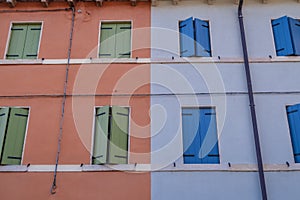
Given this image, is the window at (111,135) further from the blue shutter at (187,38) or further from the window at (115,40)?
the blue shutter at (187,38)

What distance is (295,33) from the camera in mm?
10812

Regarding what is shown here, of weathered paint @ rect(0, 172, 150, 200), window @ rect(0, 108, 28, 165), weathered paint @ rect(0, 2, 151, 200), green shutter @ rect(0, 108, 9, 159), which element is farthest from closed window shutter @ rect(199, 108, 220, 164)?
green shutter @ rect(0, 108, 9, 159)

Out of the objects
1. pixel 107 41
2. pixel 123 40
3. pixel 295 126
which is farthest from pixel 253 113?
pixel 107 41

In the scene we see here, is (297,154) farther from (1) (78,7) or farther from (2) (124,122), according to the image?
(1) (78,7)

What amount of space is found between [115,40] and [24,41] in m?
2.62

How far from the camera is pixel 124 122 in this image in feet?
32.5

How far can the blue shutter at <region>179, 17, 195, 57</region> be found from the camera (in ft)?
35.3

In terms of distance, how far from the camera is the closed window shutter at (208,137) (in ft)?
31.1

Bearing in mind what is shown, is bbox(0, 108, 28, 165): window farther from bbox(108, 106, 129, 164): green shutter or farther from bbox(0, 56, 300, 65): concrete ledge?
bbox(108, 106, 129, 164): green shutter

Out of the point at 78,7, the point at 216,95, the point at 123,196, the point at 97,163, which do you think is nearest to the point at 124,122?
the point at 97,163

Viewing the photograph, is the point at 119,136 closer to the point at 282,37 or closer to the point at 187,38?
the point at 187,38

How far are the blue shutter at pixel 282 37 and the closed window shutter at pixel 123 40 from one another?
416 centimetres

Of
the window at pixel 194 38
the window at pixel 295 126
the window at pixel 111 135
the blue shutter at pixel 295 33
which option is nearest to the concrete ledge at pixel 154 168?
the window at pixel 111 135

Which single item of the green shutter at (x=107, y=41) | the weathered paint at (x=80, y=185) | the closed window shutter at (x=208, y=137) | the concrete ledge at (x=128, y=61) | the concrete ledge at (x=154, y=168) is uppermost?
the green shutter at (x=107, y=41)
